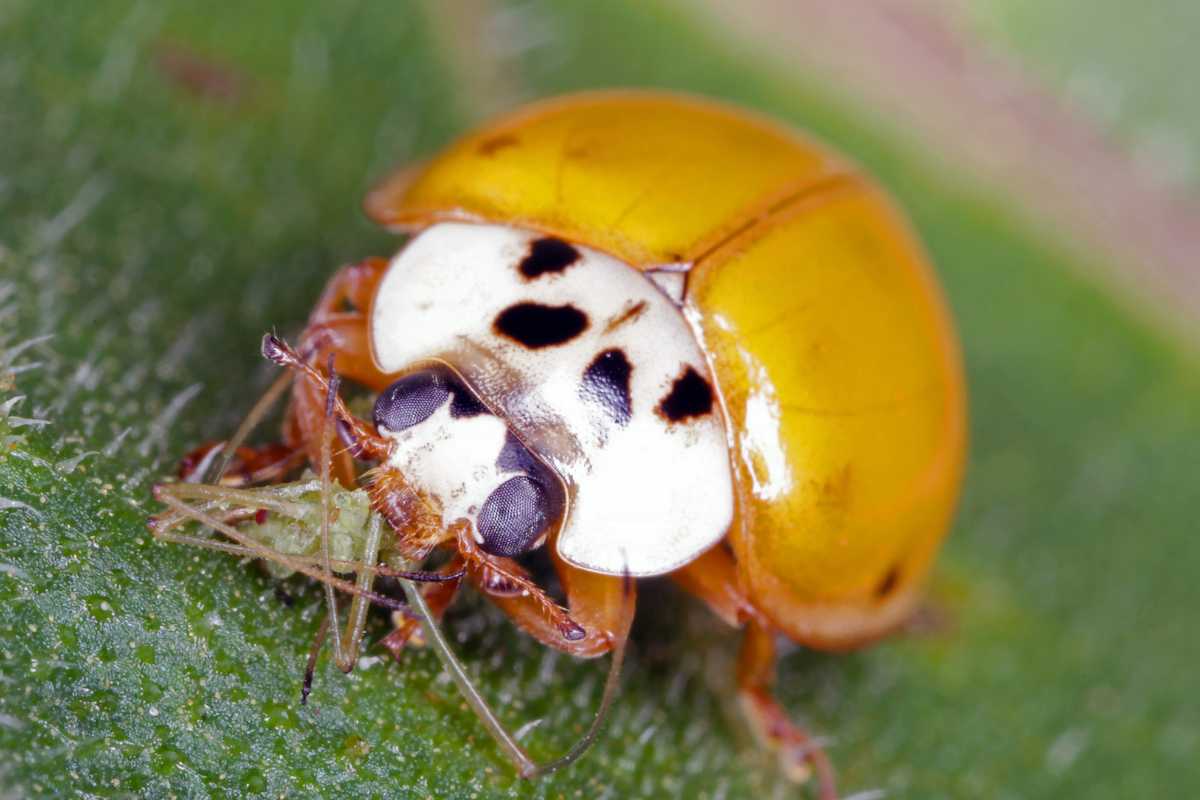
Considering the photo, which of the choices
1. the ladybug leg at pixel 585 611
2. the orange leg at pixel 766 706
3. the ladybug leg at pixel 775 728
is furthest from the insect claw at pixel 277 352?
the ladybug leg at pixel 775 728

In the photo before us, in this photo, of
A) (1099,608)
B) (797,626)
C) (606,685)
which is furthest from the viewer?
(1099,608)

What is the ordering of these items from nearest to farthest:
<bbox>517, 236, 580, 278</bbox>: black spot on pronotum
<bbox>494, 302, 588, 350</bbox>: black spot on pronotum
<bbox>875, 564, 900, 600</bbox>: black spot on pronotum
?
<bbox>494, 302, 588, 350</bbox>: black spot on pronotum, <bbox>517, 236, 580, 278</bbox>: black spot on pronotum, <bbox>875, 564, 900, 600</bbox>: black spot on pronotum

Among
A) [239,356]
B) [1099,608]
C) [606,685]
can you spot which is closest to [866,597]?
[606,685]

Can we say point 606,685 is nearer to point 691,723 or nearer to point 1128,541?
point 691,723

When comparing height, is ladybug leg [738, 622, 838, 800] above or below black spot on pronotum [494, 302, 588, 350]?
below

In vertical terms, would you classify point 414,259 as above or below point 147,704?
above

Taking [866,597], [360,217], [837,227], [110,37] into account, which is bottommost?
[866,597]

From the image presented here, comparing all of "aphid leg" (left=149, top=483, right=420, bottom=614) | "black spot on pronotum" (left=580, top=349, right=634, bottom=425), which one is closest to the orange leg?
"black spot on pronotum" (left=580, top=349, right=634, bottom=425)

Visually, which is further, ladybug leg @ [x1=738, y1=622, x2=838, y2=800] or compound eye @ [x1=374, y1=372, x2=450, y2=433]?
ladybug leg @ [x1=738, y1=622, x2=838, y2=800]

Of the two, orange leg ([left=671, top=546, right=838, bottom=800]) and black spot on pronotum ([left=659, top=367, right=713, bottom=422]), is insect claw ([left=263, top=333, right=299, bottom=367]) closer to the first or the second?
black spot on pronotum ([left=659, top=367, right=713, bottom=422])
